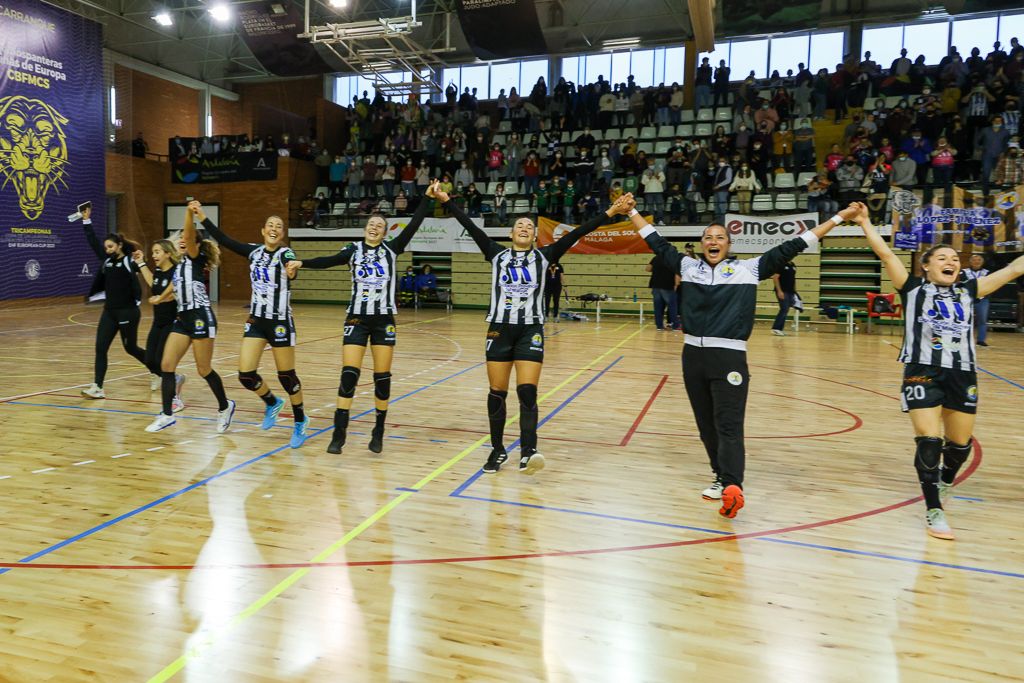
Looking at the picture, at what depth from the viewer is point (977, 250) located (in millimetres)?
16297

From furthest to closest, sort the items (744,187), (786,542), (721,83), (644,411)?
(721,83), (744,187), (644,411), (786,542)

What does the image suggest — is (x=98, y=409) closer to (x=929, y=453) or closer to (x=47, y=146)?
(x=929, y=453)

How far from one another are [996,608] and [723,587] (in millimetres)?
1245

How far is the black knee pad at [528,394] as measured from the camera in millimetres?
5465

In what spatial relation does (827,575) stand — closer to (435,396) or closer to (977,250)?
(435,396)

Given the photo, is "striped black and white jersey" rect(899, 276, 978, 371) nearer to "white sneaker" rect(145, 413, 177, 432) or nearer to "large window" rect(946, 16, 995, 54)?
"white sneaker" rect(145, 413, 177, 432)

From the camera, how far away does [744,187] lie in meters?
20.4

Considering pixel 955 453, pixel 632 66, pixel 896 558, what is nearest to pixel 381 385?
pixel 896 558

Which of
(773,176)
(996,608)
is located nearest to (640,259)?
(773,176)

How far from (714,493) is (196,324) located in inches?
193

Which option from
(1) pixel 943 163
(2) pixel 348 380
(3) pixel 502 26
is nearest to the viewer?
(2) pixel 348 380

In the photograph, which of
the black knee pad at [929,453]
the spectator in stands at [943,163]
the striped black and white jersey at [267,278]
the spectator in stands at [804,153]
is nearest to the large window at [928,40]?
the spectator in stands at [804,153]

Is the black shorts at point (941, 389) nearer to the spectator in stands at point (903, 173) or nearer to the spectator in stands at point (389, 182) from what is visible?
the spectator in stands at point (903, 173)

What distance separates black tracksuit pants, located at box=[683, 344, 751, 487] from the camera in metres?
4.43
